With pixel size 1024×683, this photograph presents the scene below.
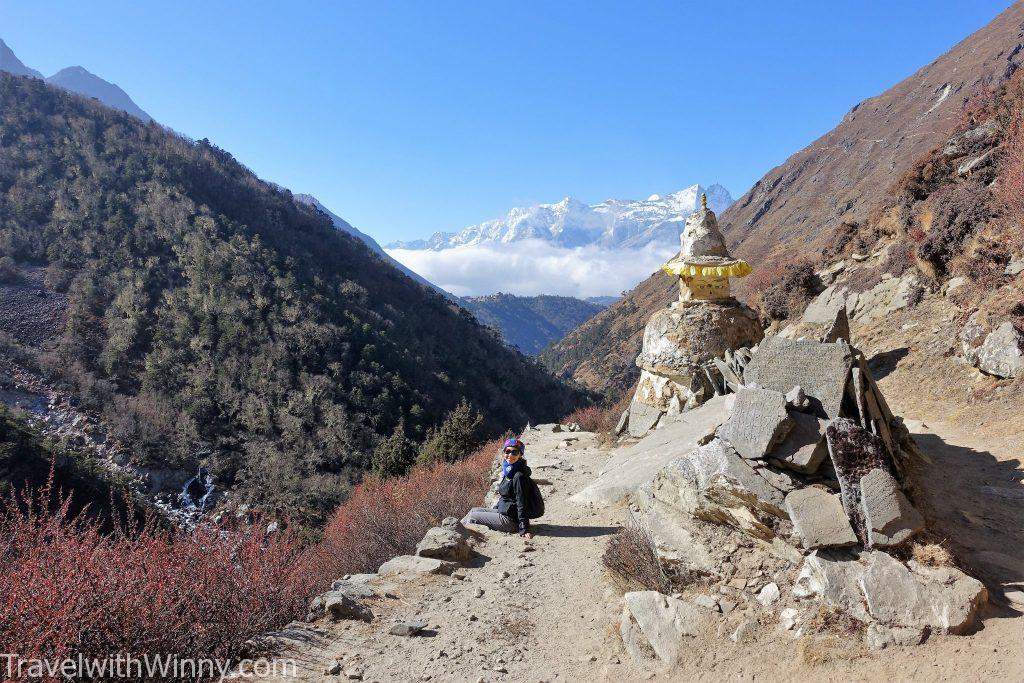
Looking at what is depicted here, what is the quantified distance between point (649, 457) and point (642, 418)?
2.89 metres

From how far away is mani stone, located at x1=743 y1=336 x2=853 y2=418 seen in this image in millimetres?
5320

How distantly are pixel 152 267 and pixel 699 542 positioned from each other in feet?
205

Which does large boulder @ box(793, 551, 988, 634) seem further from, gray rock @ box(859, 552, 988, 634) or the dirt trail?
the dirt trail

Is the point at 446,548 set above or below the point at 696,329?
below

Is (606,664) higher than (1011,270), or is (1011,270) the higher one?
(1011,270)

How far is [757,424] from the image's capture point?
16.1 ft

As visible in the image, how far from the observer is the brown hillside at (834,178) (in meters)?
63.6

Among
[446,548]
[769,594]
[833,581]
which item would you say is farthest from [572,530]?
[833,581]

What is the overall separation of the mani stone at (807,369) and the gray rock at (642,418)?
440 centimetres

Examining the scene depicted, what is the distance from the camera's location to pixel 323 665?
4.18 m

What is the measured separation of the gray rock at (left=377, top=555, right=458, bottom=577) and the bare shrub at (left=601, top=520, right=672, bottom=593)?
1.83 meters

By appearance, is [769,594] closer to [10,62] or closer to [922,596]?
[922,596]

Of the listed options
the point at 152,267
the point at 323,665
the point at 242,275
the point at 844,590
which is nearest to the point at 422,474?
the point at 323,665

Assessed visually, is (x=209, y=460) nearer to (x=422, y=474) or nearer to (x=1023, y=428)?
(x=422, y=474)
